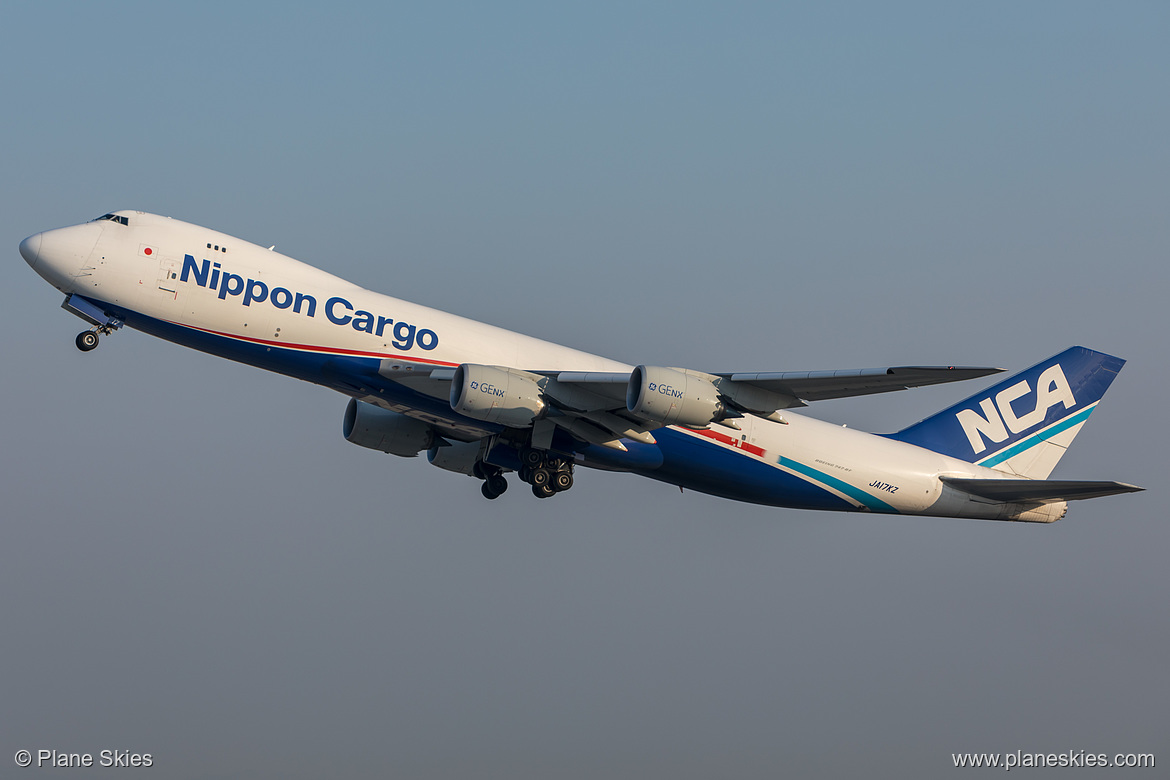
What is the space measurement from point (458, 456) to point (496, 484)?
1.62m

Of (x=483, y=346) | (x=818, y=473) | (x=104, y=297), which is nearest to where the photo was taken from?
(x=104, y=297)

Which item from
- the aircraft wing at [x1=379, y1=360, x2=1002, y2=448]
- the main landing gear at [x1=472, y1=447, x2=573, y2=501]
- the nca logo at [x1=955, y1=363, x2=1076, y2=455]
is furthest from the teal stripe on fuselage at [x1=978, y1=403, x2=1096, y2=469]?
the main landing gear at [x1=472, y1=447, x2=573, y2=501]

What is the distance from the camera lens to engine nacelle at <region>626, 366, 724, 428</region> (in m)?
30.2

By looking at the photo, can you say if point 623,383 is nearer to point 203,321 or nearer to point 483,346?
point 483,346

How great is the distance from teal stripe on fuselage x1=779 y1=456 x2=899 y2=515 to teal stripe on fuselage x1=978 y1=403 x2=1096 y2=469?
4298 mm

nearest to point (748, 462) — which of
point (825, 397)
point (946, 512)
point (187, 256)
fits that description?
point (825, 397)

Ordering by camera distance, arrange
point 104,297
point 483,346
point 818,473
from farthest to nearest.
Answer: point 818,473 → point 483,346 → point 104,297

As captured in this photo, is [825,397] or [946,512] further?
[946,512]

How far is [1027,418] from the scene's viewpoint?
4003cm

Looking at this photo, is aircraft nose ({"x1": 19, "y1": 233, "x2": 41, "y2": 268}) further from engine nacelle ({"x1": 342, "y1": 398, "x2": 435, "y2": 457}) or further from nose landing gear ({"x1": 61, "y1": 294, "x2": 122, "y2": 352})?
engine nacelle ({"x1": 342, "y1": 398, "x2": 435, "y2": 457})

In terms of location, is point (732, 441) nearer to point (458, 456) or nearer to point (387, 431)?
point (458, 456)

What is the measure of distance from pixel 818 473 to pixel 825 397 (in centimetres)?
563

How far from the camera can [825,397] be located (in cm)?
3094

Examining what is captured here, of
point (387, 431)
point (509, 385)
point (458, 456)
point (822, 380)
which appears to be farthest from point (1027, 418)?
point (387, 431)
